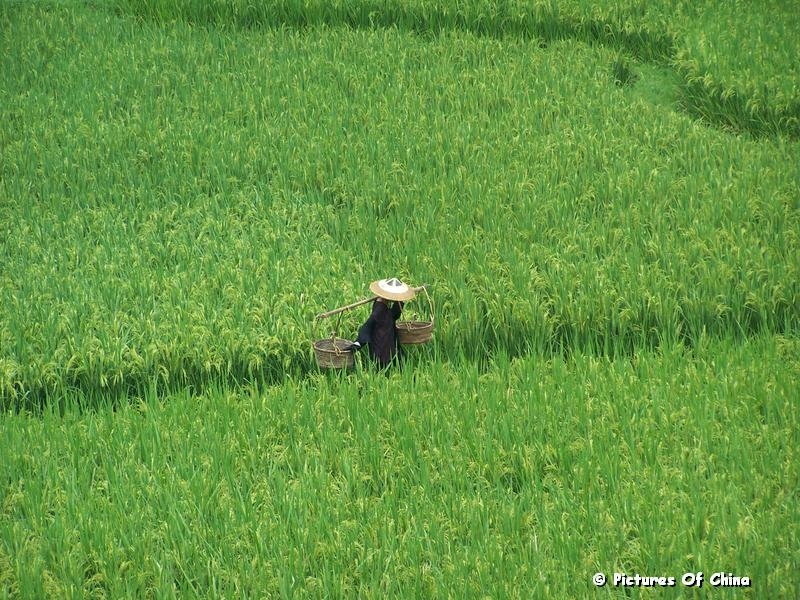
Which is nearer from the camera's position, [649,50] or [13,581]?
[13,581]

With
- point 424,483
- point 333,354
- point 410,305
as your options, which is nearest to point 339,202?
point 410,305

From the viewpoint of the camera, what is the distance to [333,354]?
17.6 ft

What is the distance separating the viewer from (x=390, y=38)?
9.52 metres

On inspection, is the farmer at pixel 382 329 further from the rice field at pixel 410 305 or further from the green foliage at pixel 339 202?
the green foliage at pixel 339 202

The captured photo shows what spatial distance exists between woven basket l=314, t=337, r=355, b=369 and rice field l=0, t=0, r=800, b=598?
10 centimetres

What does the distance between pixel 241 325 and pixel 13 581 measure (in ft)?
6.57

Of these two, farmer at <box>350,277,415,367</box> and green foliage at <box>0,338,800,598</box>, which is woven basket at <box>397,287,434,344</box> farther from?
green foliage at <box>0,338,800,598</box>

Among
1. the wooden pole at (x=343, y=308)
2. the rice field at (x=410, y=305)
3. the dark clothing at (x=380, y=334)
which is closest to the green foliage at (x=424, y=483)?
the rice field at (x=410, y=305)

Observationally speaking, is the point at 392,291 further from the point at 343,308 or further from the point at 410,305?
the point at 410,305

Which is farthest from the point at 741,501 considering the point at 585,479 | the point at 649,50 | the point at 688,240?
the point at 649,50

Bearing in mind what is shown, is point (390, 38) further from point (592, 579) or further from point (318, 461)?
point (592, 579)

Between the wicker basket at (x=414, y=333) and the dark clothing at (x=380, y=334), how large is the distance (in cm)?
5

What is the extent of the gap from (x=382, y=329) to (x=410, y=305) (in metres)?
0.61

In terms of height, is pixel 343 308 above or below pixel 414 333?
above
